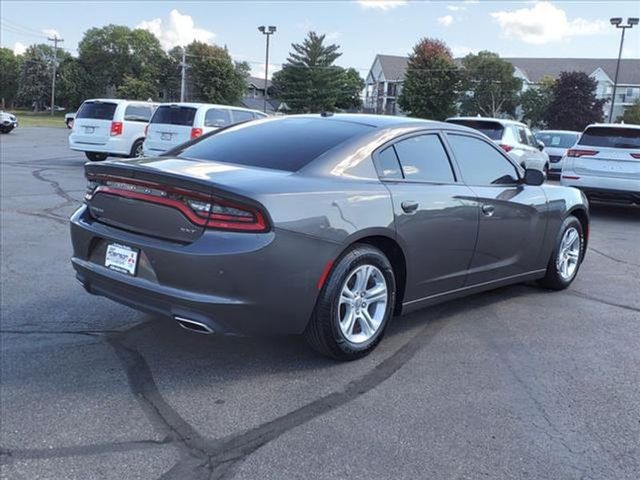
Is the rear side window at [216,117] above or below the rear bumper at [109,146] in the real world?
above

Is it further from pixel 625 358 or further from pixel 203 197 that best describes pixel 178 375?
pixel 625 358

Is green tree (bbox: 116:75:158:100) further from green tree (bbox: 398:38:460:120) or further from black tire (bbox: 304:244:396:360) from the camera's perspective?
black tire (bbox: 304:244:396:360)

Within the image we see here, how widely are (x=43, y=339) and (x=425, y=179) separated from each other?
282 cm

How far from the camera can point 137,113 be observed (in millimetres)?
17172

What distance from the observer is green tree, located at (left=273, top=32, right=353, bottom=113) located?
7381 cm

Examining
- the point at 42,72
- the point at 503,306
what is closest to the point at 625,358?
the point at 503,306

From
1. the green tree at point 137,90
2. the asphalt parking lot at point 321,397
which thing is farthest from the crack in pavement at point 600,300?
the green tree at point 137,90

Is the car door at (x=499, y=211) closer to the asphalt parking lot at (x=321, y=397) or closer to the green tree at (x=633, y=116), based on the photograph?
the asphalt parking lot at (x=321, y=397)

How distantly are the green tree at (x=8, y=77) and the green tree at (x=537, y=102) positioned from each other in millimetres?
77948

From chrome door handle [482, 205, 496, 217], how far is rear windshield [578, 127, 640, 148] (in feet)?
24.8

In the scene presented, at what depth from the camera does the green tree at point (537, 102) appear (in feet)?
221

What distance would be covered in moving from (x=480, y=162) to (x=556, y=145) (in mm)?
17461

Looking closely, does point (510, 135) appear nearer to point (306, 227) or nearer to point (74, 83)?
point (306, 227)

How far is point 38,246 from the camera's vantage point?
702 cm
